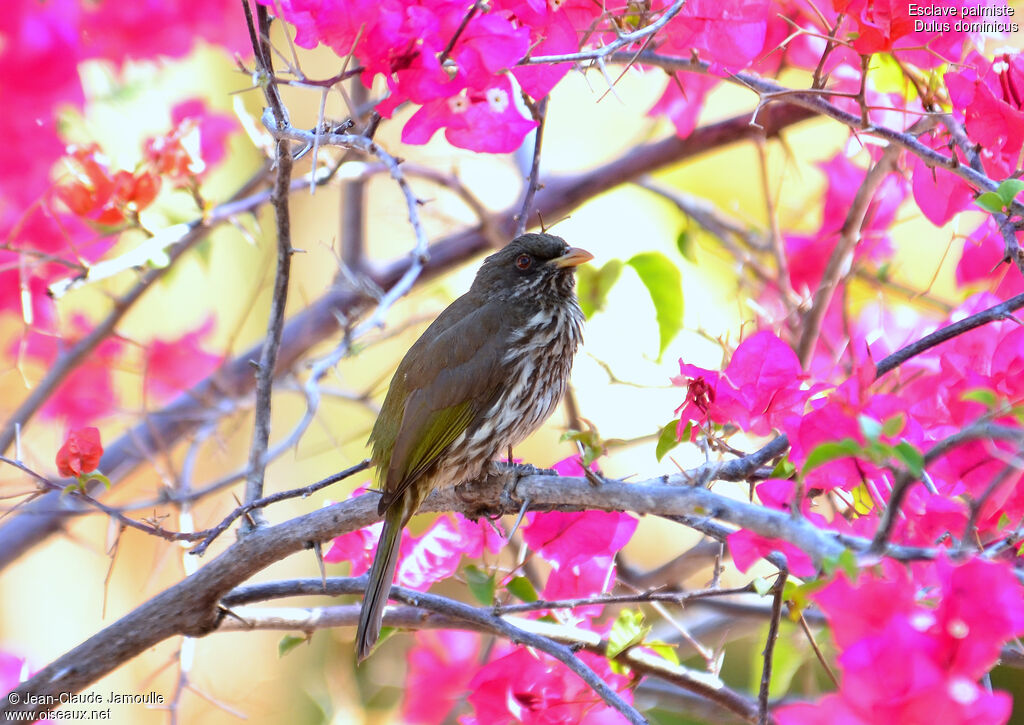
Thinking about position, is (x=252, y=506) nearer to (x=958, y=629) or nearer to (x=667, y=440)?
(x=667, y=440)

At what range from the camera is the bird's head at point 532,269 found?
119 inches

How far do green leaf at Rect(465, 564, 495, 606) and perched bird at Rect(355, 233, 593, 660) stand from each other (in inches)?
14.5

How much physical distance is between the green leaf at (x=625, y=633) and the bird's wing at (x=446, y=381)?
0.67 m

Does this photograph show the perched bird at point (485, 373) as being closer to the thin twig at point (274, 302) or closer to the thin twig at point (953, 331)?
the thin twig at point (274, 302)

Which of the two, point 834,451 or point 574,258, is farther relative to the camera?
point 574,258

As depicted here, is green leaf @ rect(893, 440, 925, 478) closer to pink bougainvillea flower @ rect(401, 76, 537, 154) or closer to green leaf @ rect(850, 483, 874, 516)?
green leaf @ rect(850, 483, 874, 516)

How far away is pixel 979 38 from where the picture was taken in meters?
2.14

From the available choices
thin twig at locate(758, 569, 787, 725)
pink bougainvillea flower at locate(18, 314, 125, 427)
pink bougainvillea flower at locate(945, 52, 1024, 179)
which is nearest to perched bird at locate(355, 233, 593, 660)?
thin twig at locate(758, 569, 787, 725)

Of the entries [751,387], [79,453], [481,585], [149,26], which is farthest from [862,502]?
[149,26]

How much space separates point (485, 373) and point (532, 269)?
420 millimetres

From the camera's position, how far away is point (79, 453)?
207 centimetres

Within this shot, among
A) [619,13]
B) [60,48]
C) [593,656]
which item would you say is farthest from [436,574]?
[60,48]

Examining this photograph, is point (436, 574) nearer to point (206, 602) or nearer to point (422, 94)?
point (206, 602)

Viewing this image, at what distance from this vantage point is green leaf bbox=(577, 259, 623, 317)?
3068 mm
